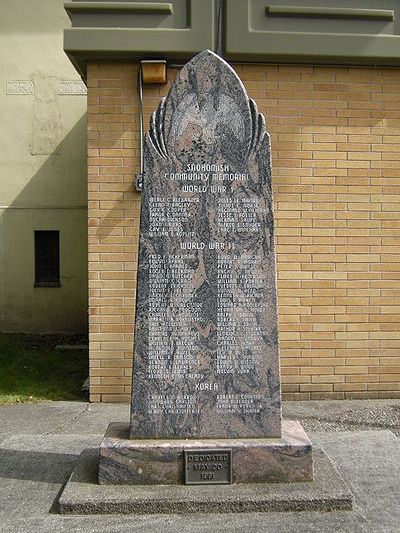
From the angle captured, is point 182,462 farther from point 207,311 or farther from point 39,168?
point 39,168

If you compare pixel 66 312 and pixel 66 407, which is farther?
pixel 66 312

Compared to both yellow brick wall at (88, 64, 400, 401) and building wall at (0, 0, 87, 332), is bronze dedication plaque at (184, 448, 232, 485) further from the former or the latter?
building wall at (0, 0, 87, 332)

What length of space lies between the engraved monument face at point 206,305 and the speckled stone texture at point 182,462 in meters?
0.13

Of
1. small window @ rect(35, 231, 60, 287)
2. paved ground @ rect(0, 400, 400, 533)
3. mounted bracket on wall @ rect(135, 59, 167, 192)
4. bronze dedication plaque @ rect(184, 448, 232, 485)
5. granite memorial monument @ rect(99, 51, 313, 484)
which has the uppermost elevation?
mounted bracket on wall @ rect(135, 59, 167, 192)

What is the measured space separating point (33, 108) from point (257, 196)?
850cm

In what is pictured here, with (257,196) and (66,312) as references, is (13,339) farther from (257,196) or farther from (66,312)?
(257,196)

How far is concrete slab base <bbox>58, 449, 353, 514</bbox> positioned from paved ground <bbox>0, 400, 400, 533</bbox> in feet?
0.16

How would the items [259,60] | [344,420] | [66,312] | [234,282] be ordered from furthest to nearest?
[66,312] → [259,60] → [344,420] → [234,282]

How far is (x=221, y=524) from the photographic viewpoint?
12.5 feet

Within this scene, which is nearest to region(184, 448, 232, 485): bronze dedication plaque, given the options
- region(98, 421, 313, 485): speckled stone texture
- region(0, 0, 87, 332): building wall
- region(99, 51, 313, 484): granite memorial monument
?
region(98, 421, 313, 485): speckled stone texture

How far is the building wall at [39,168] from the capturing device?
458 inches

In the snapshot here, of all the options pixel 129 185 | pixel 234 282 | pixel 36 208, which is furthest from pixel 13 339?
pixel 234 282

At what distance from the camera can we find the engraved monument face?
167 inches

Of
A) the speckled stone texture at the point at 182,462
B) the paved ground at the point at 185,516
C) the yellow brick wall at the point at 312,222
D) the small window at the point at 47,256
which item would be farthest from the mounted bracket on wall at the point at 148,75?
the small window at the point at 47,256
